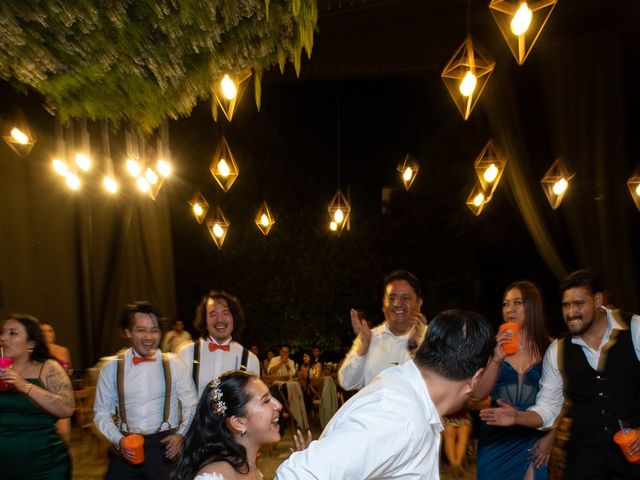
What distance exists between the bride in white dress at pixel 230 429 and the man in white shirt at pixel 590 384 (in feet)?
5.10

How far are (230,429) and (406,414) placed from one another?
86cm

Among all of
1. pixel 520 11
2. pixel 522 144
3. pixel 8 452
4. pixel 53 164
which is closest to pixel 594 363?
pixel 520 11

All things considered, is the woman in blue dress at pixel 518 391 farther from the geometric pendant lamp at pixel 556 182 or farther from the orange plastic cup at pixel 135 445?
the geometric pendant lamp at pixel 556 182

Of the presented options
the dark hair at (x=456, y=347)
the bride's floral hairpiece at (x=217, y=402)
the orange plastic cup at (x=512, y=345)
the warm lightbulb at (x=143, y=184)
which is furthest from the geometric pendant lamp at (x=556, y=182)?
the bride's floral hairpiece at (x=217, y=402)

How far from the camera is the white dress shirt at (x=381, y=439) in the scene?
1419mm

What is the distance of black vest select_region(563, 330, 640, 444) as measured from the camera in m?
3.14

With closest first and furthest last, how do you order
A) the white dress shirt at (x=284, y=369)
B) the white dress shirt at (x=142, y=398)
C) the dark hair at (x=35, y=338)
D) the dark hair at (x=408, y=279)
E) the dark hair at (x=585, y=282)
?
the dark hair at (x=585, y=282), the dark hair at (x=35, y=338), the white dress shirt at (x=142, y=398), the dark hair at (x=408, y=279), the white dress shirt at (x=284, y=369)

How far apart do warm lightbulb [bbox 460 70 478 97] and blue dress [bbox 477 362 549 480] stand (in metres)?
2.10

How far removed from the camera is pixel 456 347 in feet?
5.96

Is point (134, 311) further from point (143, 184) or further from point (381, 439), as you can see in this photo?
point (143, 184)

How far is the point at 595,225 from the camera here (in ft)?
20.0

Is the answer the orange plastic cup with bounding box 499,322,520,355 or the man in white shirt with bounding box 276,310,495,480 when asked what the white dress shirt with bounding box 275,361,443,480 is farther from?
the orange plastic cup with bounding box 499,322,520,355

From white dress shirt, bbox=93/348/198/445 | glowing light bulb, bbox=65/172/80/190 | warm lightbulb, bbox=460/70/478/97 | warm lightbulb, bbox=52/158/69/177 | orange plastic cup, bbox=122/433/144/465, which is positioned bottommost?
orange plastic cup, bbox=122/433/144/465

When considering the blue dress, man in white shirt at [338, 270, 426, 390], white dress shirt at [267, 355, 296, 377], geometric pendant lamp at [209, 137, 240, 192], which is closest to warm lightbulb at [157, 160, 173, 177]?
geometric pendant lamp at [209, 137, 240, 192]
